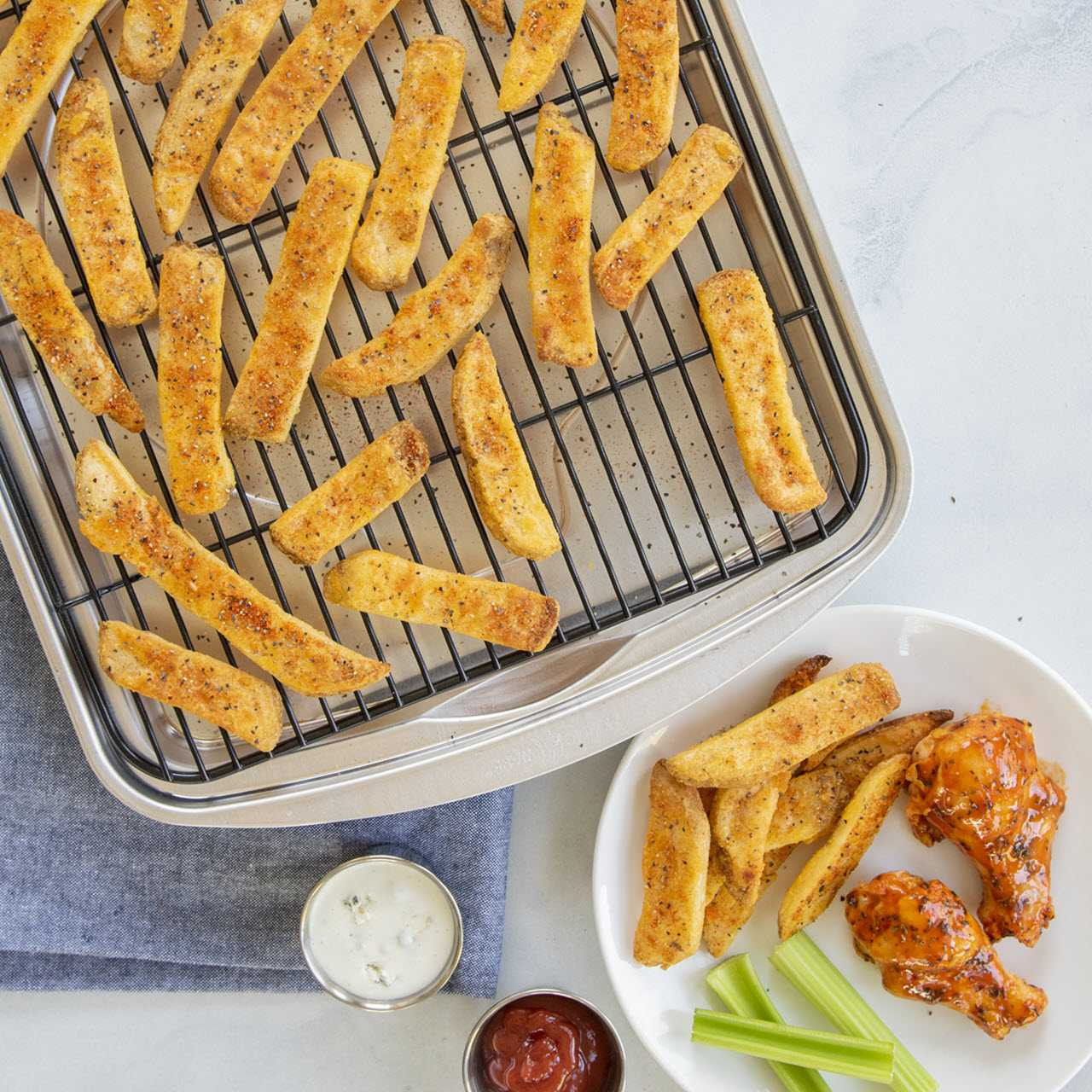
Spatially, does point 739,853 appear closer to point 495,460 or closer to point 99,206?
point 495,460

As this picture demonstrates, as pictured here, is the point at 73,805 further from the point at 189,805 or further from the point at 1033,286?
the point at 1033,286

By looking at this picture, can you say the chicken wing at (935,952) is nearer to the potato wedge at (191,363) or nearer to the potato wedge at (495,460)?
the potato wedge at (495,460)

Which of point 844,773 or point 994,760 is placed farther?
point 844,773

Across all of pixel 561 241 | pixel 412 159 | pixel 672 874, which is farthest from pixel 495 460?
pixel 672 874

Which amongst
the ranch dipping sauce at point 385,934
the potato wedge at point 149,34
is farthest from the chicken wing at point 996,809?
the potato wedge at point 149,34

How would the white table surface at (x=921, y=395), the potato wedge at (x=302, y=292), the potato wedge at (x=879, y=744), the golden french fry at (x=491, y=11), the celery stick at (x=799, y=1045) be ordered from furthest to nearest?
the white table surface at (x=921, y=395), the potato wedge at (x=879, y=744), the celery stick at (x=799, y=1045), the golden french fry at (x=491, y=11), the potato wedge at (x=302, y=292)

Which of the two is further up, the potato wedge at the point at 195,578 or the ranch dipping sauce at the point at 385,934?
the potato wedge at the point at 195,578

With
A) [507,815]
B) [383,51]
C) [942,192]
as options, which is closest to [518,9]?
[383,51]
